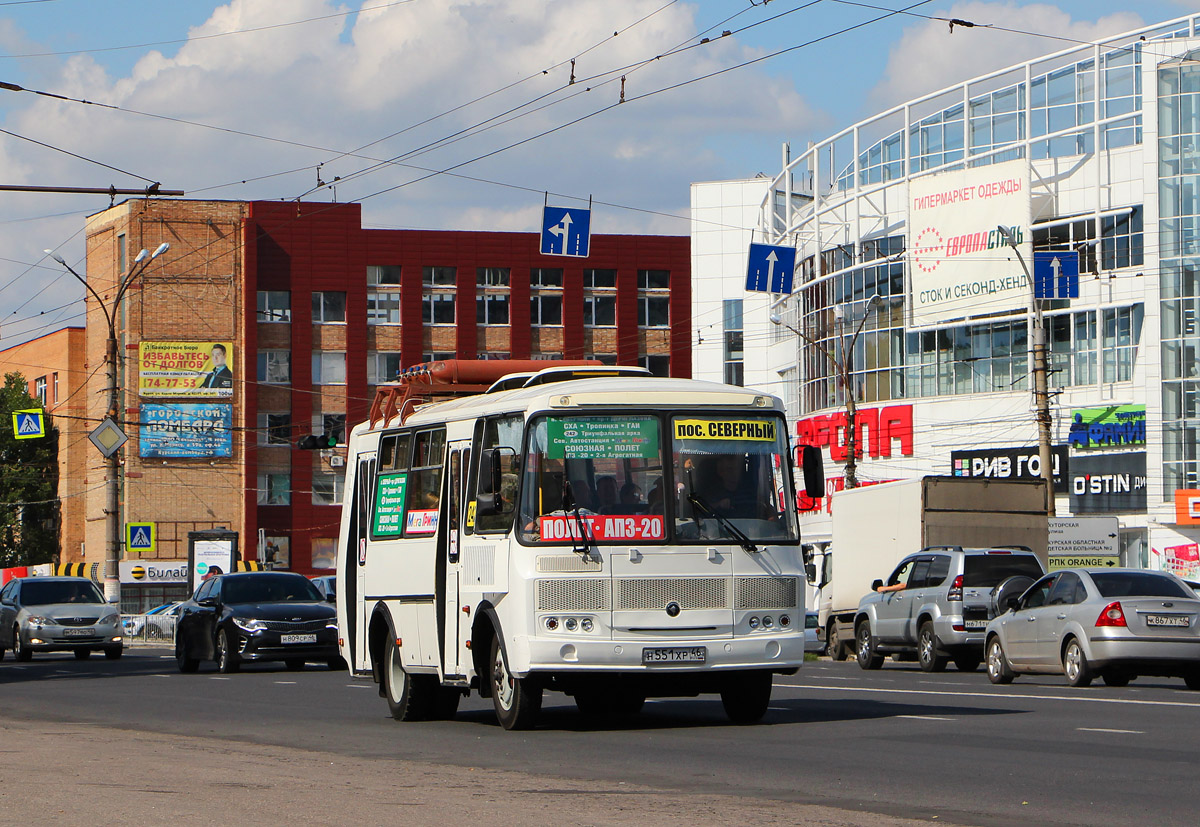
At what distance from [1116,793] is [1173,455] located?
50.4 metres

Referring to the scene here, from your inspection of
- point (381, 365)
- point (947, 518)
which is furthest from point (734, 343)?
point (947, 518)

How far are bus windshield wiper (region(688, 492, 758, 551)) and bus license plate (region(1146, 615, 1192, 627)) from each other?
26.2ft

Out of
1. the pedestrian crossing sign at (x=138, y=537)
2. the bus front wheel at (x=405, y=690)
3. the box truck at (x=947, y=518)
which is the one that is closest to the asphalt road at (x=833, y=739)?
the bus front wheel at (x=405, y=690)

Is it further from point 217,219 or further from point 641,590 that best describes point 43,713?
point 217,219

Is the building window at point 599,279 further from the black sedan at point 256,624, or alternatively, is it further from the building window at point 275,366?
A: the black sedan at point 256,624

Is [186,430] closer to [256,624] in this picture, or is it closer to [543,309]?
[543,309]

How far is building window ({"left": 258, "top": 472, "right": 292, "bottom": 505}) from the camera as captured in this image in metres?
84.0

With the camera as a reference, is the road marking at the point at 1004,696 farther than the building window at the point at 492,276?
No

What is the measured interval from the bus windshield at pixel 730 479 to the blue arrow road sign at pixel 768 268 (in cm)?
3365

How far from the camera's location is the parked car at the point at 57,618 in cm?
3491

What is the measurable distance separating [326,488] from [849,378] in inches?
1085

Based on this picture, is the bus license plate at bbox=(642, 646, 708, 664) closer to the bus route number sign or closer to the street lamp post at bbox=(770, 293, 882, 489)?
the bus route number sign

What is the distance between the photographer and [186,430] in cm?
8181

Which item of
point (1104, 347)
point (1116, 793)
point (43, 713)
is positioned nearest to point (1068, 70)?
point (1104, 347)
